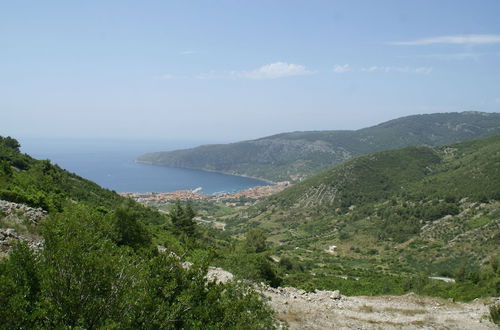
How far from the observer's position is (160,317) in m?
8.08

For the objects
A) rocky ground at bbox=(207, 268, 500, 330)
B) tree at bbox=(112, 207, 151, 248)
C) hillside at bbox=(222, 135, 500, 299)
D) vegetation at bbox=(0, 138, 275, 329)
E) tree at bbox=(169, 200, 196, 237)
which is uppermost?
vegetation at bbox=(0, 138, 275, 329)

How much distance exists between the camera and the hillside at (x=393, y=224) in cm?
3453

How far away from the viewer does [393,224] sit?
80250mm

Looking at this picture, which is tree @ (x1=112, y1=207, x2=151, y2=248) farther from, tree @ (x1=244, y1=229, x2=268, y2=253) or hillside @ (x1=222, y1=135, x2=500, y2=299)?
tree @ (x1=244, y1=229, x2=268, y2=253)

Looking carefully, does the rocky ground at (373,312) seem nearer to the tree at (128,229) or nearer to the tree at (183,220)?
the tree at (128,229)

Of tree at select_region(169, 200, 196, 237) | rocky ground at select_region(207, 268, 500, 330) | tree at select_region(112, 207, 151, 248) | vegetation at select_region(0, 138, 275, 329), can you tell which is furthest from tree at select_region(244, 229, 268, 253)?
vegetation at select_region(0, 138, 275, 329)

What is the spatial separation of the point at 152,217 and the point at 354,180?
9330 cm

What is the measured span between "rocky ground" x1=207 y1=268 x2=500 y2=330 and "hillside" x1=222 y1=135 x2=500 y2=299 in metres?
3.36

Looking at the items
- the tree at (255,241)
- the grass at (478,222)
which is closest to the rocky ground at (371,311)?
the tree at (255,241)

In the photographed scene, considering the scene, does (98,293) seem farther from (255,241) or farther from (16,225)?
(255,241)

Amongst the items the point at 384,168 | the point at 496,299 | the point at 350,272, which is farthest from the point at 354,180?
the point at 496,299

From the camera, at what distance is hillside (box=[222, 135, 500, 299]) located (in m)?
34.5

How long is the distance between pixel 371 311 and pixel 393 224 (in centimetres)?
6763

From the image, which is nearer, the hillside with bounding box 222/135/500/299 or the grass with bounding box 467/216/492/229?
the hillside with bounding box 222/135/500/299
